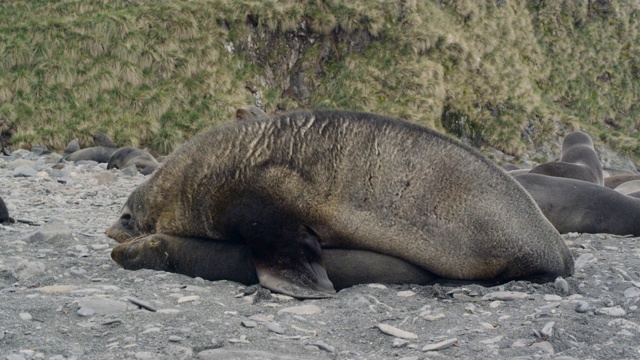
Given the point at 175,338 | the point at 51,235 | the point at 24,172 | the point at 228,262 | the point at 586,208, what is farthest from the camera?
the point at 24,172

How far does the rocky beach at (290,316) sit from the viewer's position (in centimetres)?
321

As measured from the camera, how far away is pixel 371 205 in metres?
4.75

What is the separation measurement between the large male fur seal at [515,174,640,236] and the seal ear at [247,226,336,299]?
3810mm

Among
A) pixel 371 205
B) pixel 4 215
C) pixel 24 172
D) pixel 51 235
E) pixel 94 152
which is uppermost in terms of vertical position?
pixel 371 205

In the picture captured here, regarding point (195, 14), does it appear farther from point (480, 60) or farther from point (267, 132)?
point (267, 132)

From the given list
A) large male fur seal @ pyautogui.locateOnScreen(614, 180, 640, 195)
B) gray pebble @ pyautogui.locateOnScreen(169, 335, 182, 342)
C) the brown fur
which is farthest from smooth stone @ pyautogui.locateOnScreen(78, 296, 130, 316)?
the brown fur

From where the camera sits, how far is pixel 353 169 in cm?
483

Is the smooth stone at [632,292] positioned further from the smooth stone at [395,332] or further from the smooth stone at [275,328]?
the smooth stone at [275,328]

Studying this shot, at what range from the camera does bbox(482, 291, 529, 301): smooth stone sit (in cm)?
438

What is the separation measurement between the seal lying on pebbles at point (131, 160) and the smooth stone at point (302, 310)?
424 inches

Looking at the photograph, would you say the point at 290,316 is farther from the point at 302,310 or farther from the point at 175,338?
the point at 175,338

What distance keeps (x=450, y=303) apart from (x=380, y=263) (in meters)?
0.64

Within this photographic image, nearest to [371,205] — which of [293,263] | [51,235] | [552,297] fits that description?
[293,263]

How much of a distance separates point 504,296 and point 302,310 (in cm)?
131
